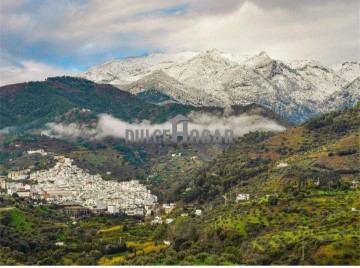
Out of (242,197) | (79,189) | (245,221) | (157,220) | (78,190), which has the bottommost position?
(157,220)

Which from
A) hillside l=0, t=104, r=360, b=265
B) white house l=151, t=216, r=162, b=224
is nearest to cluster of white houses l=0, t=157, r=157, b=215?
hillside l=0, t=104, r=360, b=265

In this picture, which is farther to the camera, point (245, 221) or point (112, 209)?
point (112, 209)

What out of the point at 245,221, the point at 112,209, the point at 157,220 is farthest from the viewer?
the point at 112,209

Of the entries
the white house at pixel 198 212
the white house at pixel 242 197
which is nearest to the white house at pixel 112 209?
the white house at pixel 198 212

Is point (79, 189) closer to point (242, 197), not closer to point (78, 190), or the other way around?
point (78, 190)

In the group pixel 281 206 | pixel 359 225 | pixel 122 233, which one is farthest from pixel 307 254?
pixel 122 233

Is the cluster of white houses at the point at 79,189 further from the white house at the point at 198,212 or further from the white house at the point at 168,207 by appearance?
the white house at the point at 198,212

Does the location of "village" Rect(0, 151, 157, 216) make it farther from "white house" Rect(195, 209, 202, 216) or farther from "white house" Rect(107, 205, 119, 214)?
"white house" Rect(195, 209, 202, 216)

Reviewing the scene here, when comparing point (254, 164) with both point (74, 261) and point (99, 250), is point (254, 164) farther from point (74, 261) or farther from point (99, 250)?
point (74, 261)

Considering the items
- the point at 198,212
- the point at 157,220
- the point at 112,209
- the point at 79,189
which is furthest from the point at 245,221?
the point at 79,189

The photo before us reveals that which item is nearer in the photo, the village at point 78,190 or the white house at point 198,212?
the white house at point 198,212
